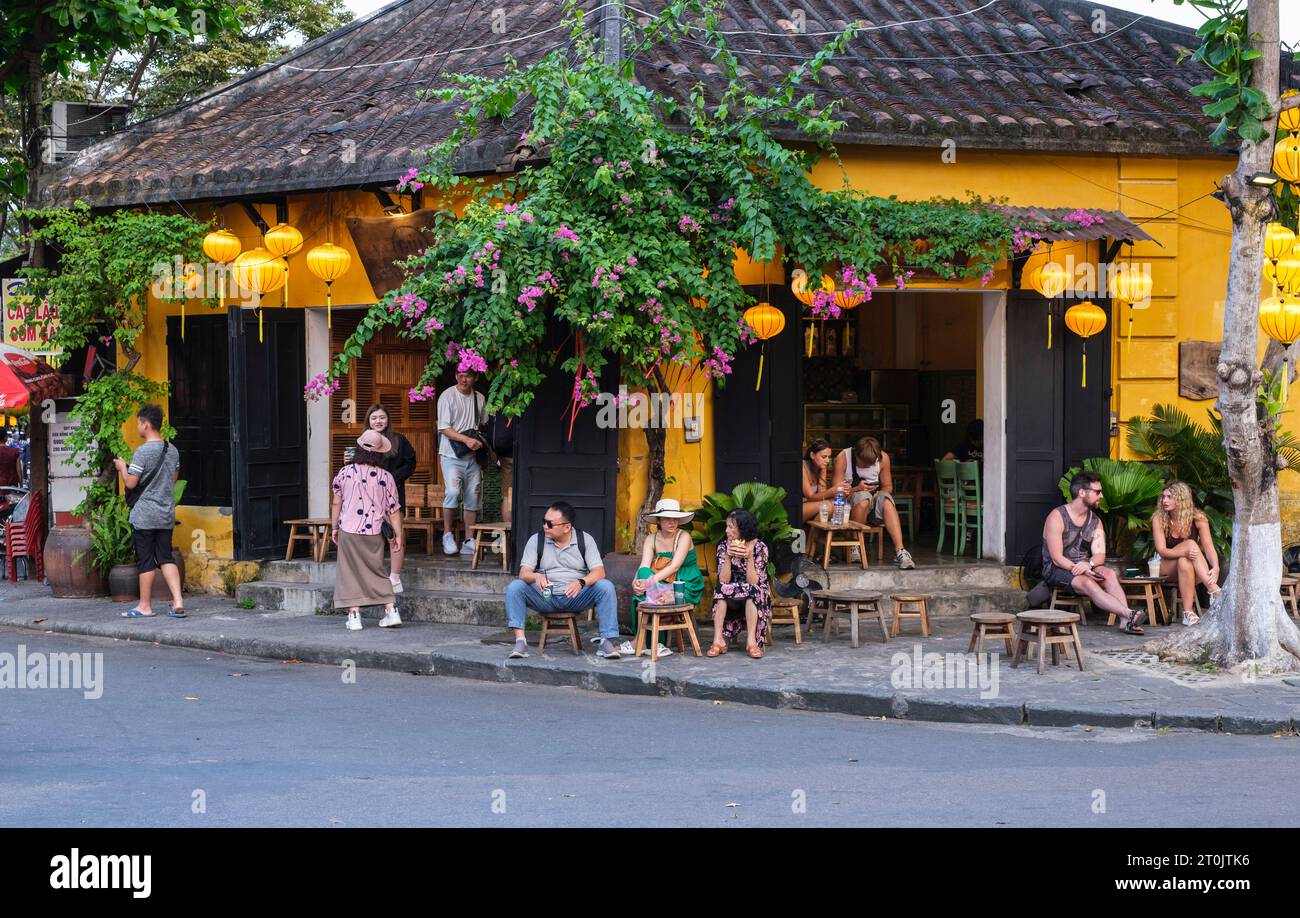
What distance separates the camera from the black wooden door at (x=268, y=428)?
1455 cm

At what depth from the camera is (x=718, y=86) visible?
1304cm

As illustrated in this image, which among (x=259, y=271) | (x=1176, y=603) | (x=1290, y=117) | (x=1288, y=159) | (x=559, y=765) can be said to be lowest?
(x=559, y=765)

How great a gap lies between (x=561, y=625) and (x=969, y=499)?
205 inches

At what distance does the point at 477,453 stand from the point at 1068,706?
7.31 metres

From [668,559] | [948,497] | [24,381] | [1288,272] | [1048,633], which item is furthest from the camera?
[24,381]

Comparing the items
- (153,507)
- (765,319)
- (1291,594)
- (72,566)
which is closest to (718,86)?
(765,319)

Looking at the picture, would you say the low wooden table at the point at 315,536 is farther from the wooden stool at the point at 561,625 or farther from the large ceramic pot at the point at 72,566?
the wooden stool at the point at 561,625

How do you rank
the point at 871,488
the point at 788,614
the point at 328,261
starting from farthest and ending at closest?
the point at 871,488
the point at 328,261
the point at 788,614

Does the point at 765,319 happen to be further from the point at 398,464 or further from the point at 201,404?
the point at 201,404

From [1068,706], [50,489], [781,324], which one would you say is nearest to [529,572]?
[781,324]

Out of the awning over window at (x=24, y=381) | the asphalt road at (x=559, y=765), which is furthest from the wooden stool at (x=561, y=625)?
the awning over window at (x=24, y=381)

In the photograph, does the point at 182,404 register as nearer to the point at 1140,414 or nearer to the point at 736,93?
the point at 736,93

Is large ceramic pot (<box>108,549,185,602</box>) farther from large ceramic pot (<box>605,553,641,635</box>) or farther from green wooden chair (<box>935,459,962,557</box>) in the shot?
green wooden chair (<box>935,459,962,557</box>)

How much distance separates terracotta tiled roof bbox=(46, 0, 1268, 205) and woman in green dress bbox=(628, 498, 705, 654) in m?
3.53
